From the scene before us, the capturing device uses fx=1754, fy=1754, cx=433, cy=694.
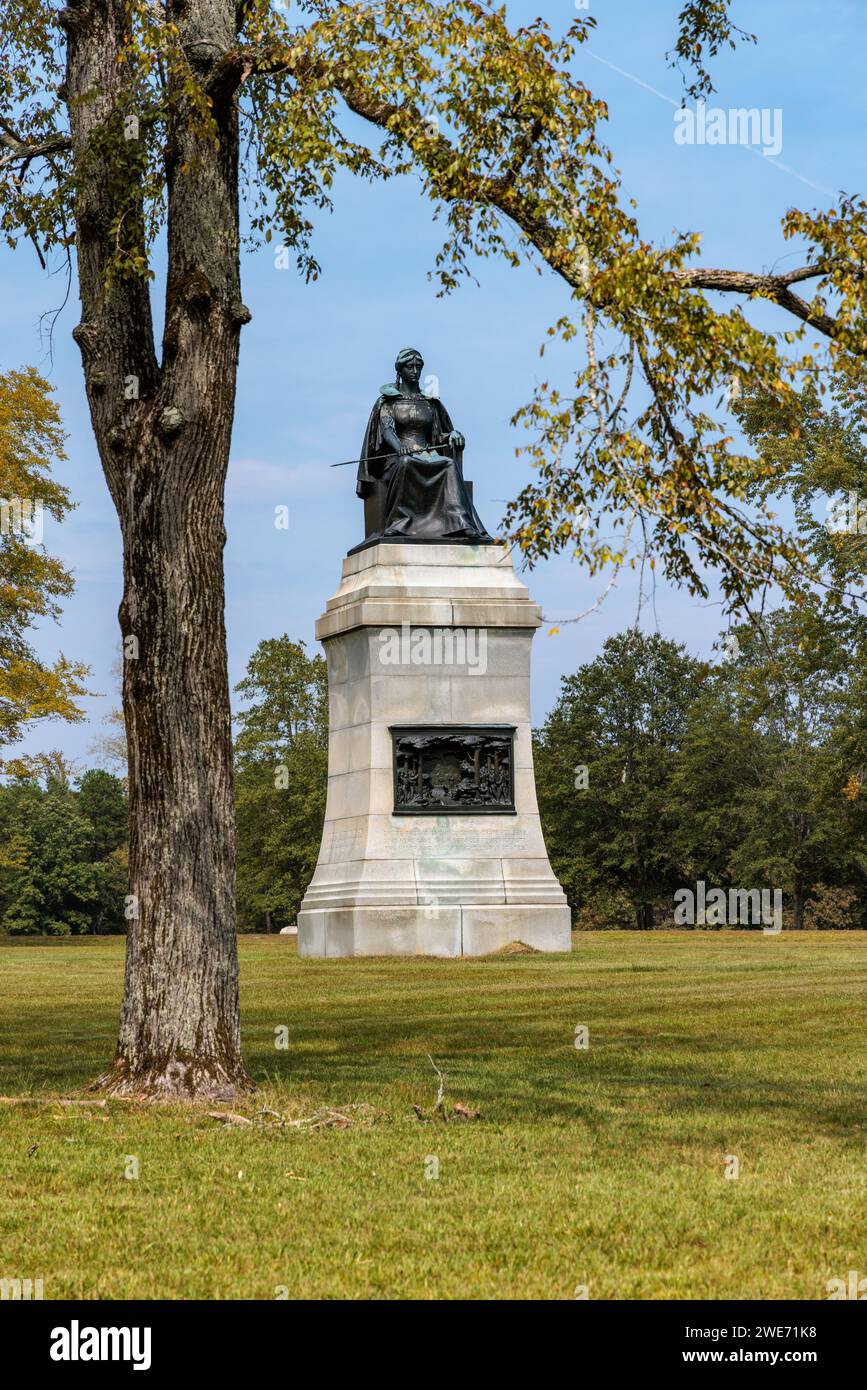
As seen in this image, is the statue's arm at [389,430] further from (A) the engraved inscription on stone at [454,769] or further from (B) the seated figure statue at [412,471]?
(A) the engraved inscription on stone at [454,769]

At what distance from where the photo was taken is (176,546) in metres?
10.5

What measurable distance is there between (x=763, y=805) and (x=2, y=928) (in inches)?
1563

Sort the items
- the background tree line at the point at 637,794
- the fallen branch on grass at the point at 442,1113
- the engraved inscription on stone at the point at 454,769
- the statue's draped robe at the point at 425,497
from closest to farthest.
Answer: the fallen branch on grass at the point at 442,1113 < the engraved inscription on stone at the point at 454,769 < the statue's draped robe at the point at 425,497 < the background tree line at the point at 637,794

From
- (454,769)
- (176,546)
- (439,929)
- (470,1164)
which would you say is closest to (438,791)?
(454,769)

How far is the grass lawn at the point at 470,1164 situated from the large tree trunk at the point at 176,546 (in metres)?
0.67

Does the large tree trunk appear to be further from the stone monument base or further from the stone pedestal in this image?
the stone pedestal

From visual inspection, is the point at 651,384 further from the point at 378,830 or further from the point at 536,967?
the point at 378,830

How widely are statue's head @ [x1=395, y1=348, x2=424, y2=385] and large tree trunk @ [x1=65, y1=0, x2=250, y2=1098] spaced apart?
18259 millimetres

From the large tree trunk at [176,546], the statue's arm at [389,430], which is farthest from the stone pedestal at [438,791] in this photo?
the large tree trunk at [176,546]

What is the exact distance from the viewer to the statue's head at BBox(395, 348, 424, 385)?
29453 millimetres

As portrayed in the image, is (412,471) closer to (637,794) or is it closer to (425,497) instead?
(425,497)

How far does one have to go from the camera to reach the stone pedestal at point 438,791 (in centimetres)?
2594
